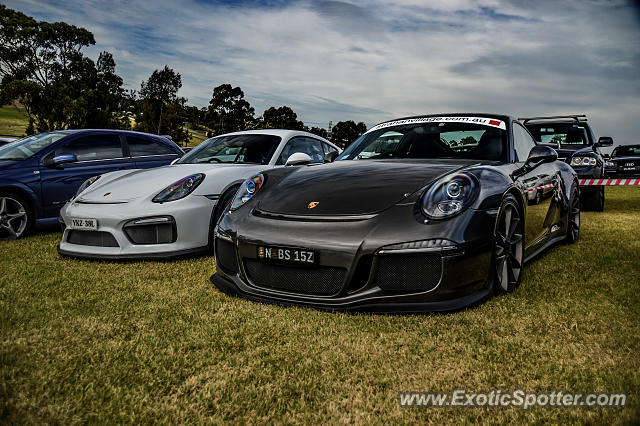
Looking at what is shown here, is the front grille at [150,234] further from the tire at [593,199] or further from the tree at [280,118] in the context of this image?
the tree at [280,118]

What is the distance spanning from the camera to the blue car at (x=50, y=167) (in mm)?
5598

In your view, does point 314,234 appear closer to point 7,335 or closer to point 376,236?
point 376,236

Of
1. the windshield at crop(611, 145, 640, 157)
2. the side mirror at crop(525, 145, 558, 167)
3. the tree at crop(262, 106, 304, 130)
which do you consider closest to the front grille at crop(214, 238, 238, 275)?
the side mirror at crop(525, 145, 558, 167)

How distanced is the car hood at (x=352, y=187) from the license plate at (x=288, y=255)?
0.90ft

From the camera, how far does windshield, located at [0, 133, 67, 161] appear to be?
590 centimetres

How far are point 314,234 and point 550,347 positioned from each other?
1.34m

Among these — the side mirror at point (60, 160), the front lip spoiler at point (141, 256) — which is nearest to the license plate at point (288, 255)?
the front lip spoiler at point (141, 256)

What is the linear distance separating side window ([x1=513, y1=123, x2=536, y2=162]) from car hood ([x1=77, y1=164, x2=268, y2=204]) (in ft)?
8.49

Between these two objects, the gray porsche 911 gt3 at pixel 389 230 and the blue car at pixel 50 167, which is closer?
the gray porsche 911 gt3 at pixel 389 230

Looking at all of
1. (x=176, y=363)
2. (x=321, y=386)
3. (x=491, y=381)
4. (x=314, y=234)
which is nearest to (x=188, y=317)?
(x=176, y=363)

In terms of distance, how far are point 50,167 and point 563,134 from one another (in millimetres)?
9356

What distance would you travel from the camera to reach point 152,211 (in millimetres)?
4191

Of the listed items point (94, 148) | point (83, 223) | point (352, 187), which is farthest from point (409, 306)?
point (94, 148)

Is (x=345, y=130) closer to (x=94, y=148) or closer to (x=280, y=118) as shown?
(x=280, y=118)
